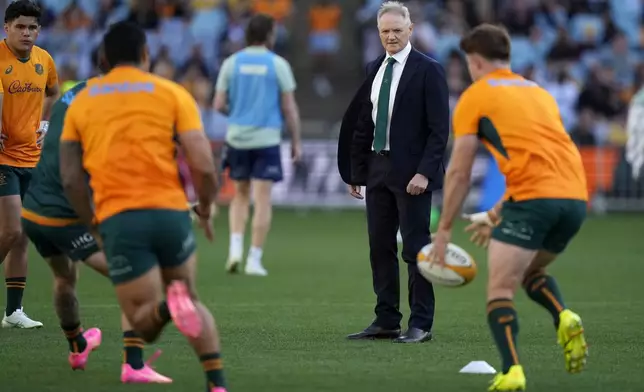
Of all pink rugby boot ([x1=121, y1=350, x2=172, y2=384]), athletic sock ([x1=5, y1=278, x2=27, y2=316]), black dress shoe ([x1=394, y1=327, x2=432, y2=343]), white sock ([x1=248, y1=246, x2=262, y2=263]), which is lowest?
white sock ([x1=248, y1=246, x2=262, y2=263])

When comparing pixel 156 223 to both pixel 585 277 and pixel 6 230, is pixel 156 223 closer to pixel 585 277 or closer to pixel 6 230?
pixel 6 230

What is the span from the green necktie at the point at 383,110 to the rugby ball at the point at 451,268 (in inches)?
92.9

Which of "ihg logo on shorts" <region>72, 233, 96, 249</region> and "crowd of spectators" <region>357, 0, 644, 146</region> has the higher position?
"ihg logo on shorts" <region>72, 233, 96, 249</region>

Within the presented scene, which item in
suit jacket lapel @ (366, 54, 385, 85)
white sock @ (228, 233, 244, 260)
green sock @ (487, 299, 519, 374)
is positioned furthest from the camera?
white sock @ (228, 233, 244, 260)

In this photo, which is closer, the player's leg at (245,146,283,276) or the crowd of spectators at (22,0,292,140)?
the player's leg at (245,146,283,276)

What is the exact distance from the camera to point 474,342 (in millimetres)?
9914

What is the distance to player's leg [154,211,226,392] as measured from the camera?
6945 millimetres

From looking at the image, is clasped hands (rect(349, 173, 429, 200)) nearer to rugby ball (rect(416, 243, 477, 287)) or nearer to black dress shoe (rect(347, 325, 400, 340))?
black dress shoe (rect(347, 325, 400, 340))

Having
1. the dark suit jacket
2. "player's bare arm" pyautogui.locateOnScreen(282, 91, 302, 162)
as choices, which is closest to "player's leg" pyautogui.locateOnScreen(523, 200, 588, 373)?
the dark suit jacket

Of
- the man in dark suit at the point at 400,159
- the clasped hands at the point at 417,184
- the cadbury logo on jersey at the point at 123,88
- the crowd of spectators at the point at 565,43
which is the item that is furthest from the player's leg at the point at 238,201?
the crowd of spectators at the point at 565,43

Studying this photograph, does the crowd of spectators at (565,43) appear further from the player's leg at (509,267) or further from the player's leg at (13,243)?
the player's leg at (509,267)

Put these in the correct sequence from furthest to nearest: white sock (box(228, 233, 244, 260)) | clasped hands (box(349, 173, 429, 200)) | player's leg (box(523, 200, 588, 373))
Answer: white sock (box(228, 233, 244, 260)) < clasped hands (box(349, 173, 429, 200)) < player's leg (box(523, 200, 588, 373))

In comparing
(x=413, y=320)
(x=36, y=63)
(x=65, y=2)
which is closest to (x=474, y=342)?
(x=413, y=320)

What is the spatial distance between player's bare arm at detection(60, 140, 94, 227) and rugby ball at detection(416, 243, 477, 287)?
6.55 feet
